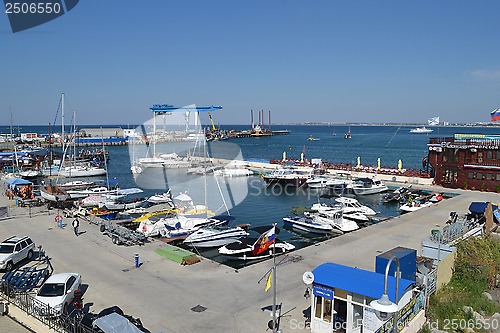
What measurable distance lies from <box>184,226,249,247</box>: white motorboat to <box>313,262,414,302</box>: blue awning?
14679 millimetres

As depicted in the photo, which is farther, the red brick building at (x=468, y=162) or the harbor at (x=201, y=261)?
the red brick building at (x=468, y=162)

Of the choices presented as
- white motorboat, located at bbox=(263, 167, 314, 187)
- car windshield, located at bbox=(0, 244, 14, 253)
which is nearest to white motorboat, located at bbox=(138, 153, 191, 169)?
white motorboat, located at bbox=(263, 167, 314, 187)

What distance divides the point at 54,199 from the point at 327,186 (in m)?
32.4

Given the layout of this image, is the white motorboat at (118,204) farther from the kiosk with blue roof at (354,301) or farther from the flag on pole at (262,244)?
the kiosk with blue roof at (354,301)

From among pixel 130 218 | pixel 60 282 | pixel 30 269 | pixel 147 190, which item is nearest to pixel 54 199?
pixel 130 218

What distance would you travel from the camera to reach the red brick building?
141 ft

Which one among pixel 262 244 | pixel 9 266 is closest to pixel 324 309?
pixel 262 244

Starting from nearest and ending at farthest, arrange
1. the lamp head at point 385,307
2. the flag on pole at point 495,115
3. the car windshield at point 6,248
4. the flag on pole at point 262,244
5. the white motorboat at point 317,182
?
1. the lamp head at point 385,307
2. the car windshield at point 6,248
3. the flag on pole at point 262,244
4. the flag on pole at point 495,115
5. the white motorboat at point 317,182

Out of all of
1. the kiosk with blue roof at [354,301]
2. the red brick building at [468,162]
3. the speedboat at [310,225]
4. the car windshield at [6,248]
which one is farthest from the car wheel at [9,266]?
the red brick building at [468,162]

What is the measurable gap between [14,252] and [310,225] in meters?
20.8

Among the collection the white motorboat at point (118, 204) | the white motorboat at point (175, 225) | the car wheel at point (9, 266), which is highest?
the car wheel at point (9, 266)

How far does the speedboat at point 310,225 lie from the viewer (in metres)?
32.4

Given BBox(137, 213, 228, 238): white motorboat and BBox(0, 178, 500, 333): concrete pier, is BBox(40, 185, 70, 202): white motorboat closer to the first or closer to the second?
BBox(0, 178, 500, 333): concrete pier

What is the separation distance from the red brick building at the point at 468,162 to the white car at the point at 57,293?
41.6 m
